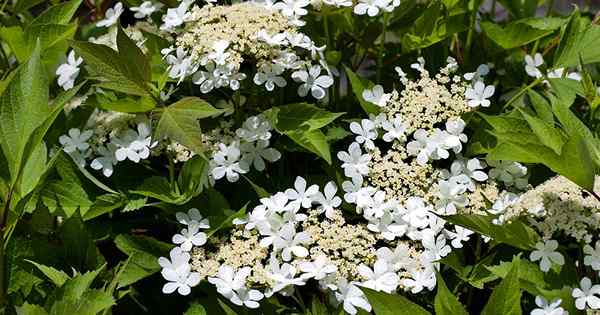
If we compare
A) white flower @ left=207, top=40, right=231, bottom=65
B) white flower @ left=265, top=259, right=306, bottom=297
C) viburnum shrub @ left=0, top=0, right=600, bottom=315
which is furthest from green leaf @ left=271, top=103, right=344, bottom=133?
white flower @ left=265, top=259, right=306, bottom=297

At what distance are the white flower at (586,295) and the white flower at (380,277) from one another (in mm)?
211

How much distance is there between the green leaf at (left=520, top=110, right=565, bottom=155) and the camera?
1.17 metres

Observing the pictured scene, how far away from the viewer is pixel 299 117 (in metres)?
1.30

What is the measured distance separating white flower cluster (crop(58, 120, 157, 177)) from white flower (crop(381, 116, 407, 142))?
12.2 inches

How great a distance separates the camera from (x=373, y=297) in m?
1.02

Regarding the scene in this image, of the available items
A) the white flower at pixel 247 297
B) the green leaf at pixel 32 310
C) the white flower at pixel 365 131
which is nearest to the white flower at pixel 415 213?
the white flower at pixel 365 131

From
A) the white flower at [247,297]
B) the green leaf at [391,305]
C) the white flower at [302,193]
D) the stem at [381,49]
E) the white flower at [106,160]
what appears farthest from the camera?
the stem at [381,49]

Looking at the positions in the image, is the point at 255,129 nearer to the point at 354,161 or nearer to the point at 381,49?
the point at 354,161

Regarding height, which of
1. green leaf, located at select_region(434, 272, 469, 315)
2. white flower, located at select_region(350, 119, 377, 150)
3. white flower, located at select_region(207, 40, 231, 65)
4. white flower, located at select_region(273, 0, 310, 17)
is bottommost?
white flower, located at select_region(350, 119, 377, 150)

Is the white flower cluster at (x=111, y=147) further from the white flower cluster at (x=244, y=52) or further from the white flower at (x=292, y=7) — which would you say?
the white flower at (x=292, y=7)

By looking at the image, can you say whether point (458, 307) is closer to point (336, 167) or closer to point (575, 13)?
point (336, 167)

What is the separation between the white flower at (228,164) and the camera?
1.28 metres

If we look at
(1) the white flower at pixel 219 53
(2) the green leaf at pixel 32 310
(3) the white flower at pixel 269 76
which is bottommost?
(2) the green leaf at pixel 32 310

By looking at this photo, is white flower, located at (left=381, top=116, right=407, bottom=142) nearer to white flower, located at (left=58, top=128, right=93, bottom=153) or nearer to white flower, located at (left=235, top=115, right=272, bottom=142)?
white flower, located at (left=235, top=115, right=272, bottom=142)
